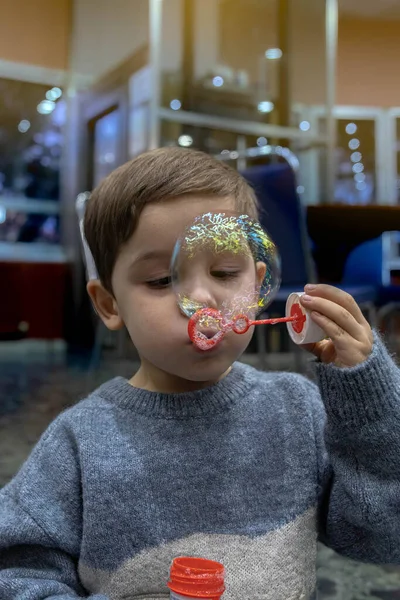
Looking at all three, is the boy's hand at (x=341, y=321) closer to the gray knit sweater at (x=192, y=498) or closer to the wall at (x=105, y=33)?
the gray knit sweater at (x=192, y=498)

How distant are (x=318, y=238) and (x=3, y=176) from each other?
13.6 feet

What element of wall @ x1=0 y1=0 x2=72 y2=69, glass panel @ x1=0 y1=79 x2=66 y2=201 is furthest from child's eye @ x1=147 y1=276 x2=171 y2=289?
glass panel @ x1=0 y1=79 x2=66 y2=201

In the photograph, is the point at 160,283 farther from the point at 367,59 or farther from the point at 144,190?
the point at 367,59

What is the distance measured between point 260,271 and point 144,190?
0.59 feet

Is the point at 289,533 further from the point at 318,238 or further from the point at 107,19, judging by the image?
the point at 107,19

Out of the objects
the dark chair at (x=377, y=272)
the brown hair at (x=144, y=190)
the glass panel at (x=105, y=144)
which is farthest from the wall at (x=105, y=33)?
the brown hair at (x=144, y=190)

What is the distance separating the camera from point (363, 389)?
2.13 feet

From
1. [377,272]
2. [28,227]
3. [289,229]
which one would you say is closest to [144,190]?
[289,229]

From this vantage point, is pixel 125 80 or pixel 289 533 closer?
pixel 289 533

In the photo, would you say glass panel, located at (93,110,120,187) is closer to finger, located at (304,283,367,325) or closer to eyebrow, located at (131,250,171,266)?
eyebrow, located at (131,250,171,266)

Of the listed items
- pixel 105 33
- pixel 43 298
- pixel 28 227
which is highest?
pixel 105 33

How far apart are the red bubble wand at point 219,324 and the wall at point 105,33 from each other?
3.98 m

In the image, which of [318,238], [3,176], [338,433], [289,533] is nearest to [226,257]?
[338,433]

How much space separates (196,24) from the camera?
15.3 ft
